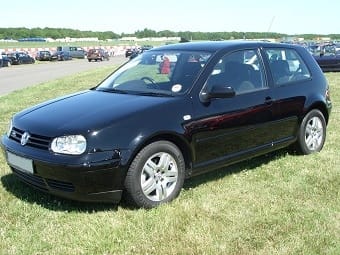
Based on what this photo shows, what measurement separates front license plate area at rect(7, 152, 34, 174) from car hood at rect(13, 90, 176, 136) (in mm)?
282

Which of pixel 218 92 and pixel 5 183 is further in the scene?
pixel 5 183

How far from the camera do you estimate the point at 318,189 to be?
5426 mm

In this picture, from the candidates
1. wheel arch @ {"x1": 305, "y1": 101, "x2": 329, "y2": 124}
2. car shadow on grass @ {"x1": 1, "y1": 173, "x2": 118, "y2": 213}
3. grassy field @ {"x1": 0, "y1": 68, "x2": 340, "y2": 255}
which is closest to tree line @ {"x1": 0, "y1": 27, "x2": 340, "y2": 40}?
wheel arch @ {"x1": 305, "y1": 101, "x2": 329, "y2": 124}

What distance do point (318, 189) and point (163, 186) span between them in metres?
1.75

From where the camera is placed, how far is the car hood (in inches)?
180

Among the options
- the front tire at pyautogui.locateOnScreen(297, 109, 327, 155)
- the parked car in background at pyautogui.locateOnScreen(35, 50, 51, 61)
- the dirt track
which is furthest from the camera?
the parked car in background at pyautogui.locateOnScreen(35, 50, 51, 61)

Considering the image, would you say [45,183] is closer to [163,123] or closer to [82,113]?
[82,113]


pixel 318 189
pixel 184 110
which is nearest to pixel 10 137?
pixel 184 110

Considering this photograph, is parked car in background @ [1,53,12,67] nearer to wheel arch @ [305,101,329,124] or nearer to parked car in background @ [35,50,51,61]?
parked car in background @ [35,50,51,61]

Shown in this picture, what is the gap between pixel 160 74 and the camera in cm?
560

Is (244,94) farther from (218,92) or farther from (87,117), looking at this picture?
(87,117)

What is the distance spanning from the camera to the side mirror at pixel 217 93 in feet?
17.0

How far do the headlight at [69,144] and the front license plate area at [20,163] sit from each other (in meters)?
0.33

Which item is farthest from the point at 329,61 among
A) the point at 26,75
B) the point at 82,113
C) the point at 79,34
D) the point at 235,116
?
the point at 79,34
